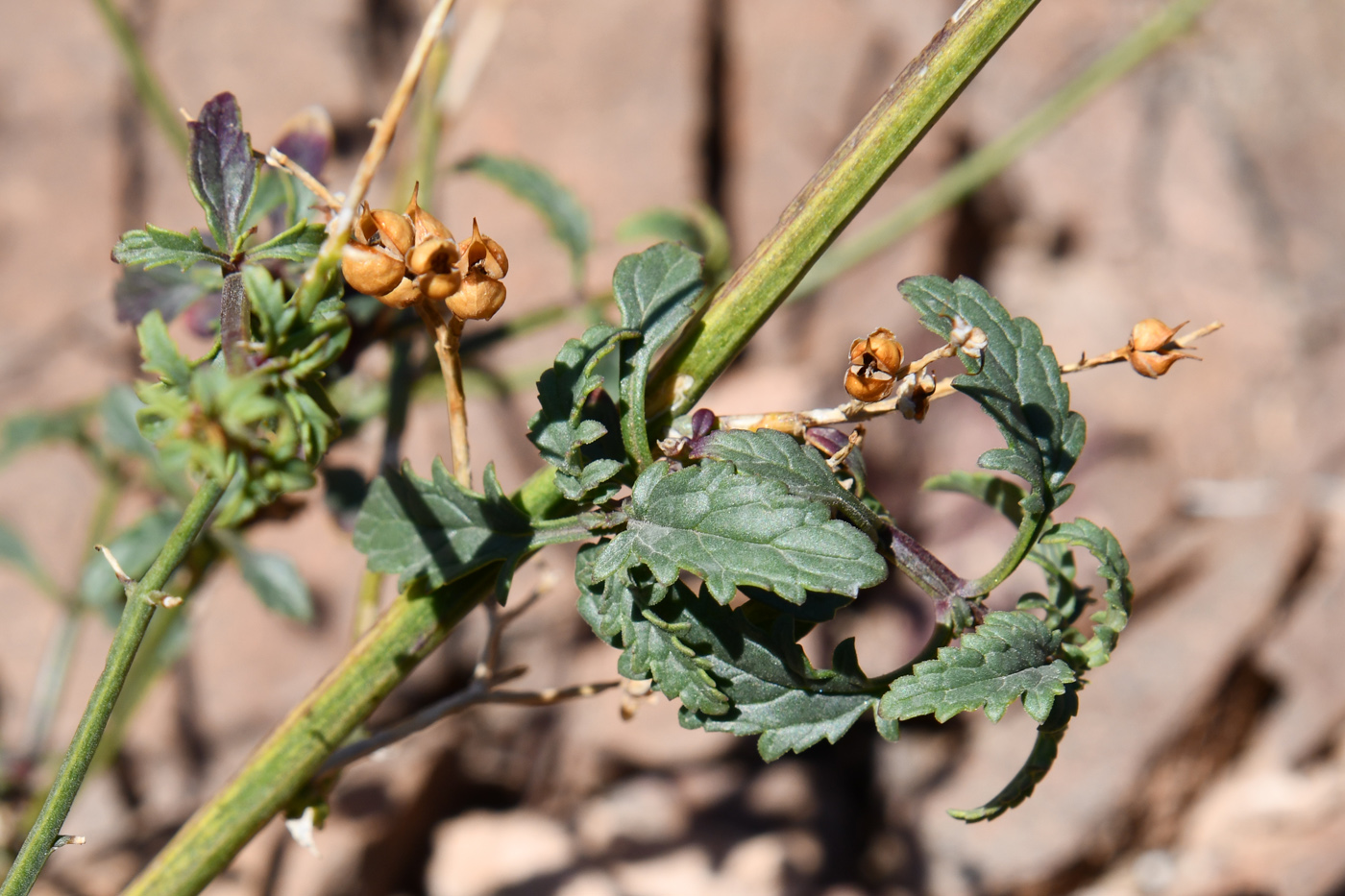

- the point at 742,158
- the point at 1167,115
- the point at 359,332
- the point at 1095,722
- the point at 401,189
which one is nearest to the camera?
the point at 359,332

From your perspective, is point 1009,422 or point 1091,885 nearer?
point 1009,422

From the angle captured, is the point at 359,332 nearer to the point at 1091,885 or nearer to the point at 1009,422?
the point at 1009,422

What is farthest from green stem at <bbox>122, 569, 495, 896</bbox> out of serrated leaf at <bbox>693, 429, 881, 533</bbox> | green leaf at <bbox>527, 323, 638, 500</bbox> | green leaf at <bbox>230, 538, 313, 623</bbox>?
green leaf at <bbox>230, 538, 313, 623</bbox>

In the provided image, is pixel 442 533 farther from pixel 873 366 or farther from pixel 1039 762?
pixel 1039 762

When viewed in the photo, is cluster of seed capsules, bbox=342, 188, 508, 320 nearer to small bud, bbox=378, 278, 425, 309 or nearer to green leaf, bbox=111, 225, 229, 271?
small bud, bbox=378, 278, 425, 309

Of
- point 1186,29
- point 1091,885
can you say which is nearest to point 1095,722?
point 1091,885

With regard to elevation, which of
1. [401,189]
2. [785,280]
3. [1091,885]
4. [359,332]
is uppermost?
[401,189]

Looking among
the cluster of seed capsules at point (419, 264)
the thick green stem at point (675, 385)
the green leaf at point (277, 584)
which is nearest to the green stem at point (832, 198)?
the thick green stem at point (675, 385)
